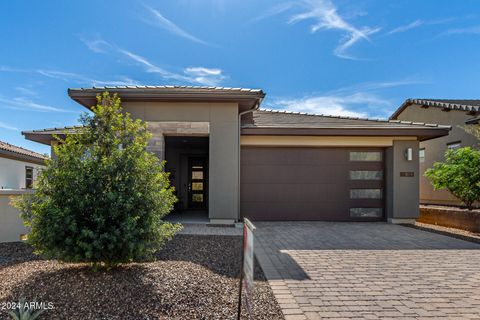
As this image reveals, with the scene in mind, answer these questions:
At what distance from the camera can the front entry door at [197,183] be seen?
45.8 feet

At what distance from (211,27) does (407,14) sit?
6.20 metres

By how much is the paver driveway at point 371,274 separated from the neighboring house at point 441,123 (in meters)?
7.59

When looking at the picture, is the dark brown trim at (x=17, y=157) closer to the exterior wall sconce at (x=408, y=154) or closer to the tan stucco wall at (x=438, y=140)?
the exterior wall sconce at (x=408, y=154)

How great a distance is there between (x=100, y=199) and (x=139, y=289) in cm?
130

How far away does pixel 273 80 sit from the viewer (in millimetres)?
11672

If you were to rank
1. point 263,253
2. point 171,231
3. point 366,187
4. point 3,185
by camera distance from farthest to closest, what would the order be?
point 3,185 < point 366,187 < point 263,253 < point 171,231

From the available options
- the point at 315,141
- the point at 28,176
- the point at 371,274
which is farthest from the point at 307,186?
Result: the point at 28,176

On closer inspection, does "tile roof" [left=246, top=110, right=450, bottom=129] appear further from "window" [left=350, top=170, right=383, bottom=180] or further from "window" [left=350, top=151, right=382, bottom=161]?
"window" [left=350, top=170, right=383, bottom=180]

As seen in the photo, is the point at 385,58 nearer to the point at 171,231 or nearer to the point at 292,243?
the point at 292,243

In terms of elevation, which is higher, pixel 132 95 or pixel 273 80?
pixel 273 80

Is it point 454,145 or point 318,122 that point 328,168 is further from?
point 454,145

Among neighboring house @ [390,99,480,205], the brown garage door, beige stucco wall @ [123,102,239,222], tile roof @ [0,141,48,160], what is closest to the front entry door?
the brown garage door

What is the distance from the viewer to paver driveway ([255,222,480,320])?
3504mm

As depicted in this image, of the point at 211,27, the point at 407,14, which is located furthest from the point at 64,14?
the point at 407,14
